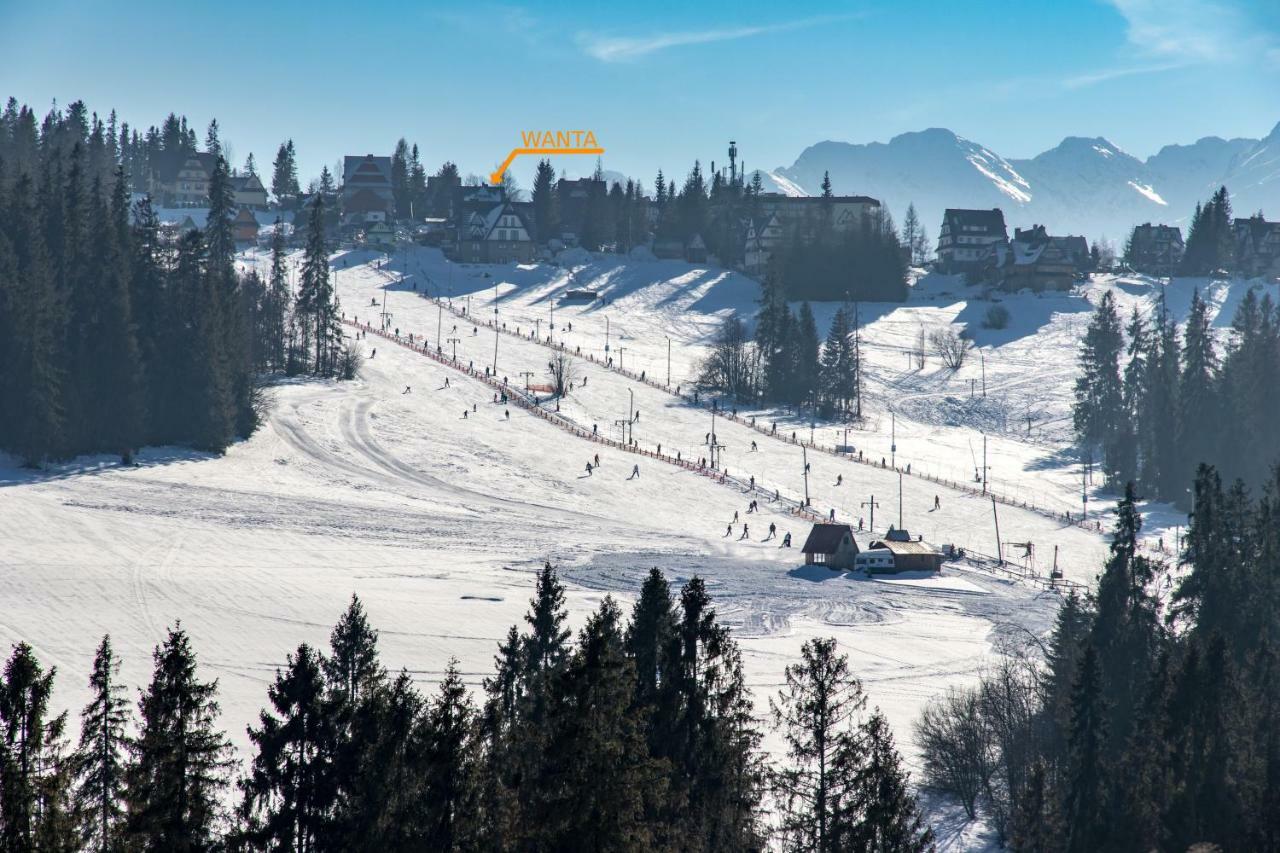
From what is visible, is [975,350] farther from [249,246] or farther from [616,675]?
[616,675]

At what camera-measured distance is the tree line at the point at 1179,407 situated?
91.3 meters

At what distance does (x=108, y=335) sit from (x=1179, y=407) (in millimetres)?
70243

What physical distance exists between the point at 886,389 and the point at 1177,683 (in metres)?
82.6

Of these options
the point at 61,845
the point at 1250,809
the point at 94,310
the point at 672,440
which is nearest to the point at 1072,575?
the point at 672,440

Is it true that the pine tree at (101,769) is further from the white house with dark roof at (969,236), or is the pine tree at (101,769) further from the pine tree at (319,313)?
the white house with dark roof at (969,236)

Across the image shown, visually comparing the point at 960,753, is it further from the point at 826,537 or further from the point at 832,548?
the point at 826,537

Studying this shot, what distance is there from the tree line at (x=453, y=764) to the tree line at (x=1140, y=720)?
7.34 metres

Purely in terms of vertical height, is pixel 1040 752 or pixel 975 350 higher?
pixel 975 350

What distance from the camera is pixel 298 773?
20625 mm

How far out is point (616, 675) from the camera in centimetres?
1838

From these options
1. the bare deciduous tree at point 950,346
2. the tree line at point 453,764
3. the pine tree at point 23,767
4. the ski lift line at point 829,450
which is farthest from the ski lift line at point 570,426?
the pine tree at point 23,767

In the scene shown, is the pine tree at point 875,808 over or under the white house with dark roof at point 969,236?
under

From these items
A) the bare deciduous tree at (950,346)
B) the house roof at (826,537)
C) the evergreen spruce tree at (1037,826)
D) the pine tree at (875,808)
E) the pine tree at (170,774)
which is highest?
the bare deciduous tree at (950,346)

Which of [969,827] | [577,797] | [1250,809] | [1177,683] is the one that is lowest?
[969,827]
